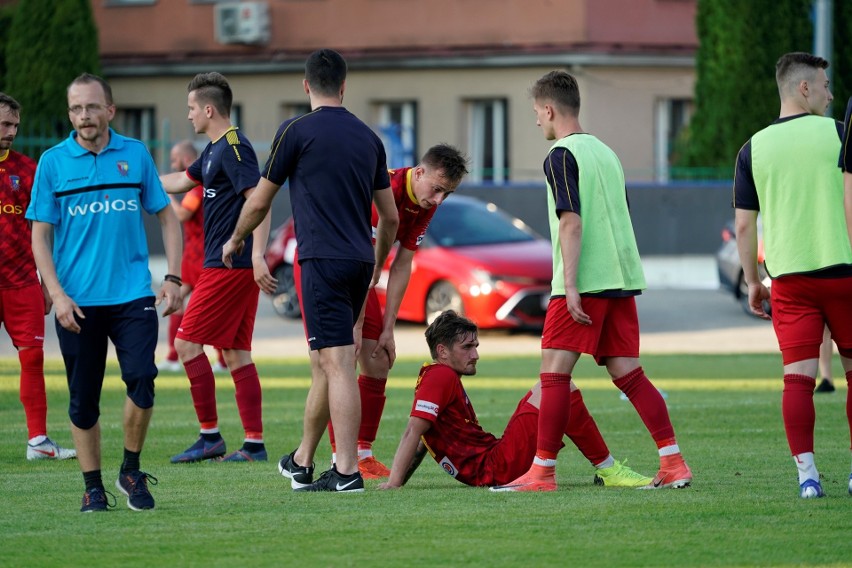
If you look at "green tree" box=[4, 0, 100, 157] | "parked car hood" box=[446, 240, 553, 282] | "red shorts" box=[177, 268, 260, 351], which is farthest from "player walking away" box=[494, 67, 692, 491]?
"green tree" box=[4, 0, 100, 157]

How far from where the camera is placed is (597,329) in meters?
8.22

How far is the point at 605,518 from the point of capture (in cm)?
734

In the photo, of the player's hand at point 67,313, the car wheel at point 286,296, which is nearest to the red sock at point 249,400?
the player's hand at point 67,313

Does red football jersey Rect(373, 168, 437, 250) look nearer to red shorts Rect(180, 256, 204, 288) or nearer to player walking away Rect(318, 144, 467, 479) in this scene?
player walking away Rect(318, 144, 467, 479)

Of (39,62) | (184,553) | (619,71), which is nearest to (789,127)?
(184,553)

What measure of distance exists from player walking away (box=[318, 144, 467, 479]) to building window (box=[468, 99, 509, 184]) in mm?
27148

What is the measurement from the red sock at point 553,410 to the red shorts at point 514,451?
22 centimetres

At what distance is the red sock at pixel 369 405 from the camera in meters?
9.37

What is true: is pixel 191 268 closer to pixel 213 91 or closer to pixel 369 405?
pixel 213 91

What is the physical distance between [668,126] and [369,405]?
2832cm

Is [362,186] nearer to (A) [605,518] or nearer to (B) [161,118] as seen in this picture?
(A) [605,518]

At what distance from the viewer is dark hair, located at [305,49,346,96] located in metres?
Answer: 8.20

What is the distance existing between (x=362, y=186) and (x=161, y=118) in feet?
106

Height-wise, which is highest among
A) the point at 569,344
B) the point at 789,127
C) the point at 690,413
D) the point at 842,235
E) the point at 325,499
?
the point at 789,127
